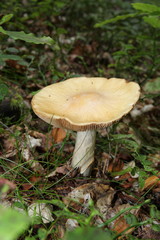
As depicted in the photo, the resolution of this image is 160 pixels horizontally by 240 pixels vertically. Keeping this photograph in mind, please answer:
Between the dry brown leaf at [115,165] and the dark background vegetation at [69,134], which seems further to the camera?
the dry brown leaf at [115,165]

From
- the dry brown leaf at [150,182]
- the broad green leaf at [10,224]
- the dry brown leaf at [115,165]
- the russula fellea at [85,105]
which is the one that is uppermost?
the broad green leaf at [10,224]

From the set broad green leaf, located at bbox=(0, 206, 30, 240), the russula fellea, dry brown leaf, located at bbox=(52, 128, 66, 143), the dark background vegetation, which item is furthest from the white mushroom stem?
broad green leaf, located at bbox=(0, 206, 30, 240)

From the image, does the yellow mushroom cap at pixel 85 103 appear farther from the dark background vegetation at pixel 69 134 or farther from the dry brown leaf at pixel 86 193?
the dry brown leaf at pixel 86 193

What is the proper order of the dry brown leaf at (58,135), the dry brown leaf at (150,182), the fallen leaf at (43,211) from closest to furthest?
the fallen leaf at (43,211), the dry brown leaf at (150,182), the dry brown leaf at (58,135)

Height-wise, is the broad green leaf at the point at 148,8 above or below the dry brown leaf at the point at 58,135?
above

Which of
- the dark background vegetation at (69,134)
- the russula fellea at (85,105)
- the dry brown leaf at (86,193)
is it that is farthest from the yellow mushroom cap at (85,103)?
the dry brown leaf at (86,193)

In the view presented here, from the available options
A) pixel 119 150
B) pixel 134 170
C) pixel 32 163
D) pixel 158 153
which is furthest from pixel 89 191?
pixel 158 153

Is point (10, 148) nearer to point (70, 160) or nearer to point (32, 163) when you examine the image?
point (32, 163)
